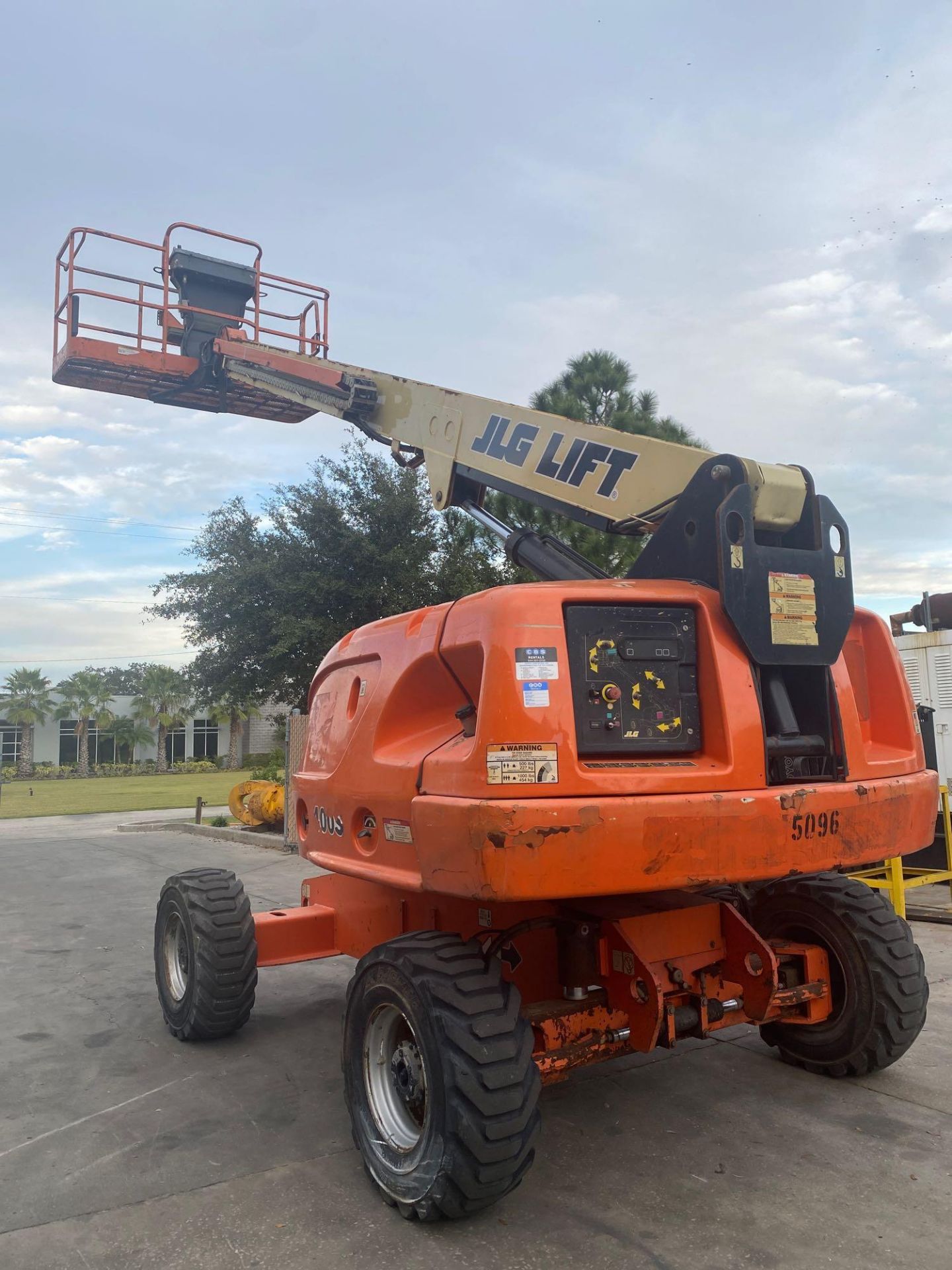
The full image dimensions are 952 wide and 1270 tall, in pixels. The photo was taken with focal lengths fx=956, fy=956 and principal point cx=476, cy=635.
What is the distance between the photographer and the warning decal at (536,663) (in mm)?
3176

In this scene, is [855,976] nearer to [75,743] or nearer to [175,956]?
[175,956]

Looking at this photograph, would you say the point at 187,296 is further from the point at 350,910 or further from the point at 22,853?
the point at 22,853

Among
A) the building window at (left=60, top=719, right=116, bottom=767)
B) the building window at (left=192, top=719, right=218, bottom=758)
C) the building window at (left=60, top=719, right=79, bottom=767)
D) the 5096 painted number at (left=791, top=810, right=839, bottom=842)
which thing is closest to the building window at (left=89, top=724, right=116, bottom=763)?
the building window at (left=60, top=719, right=116, bottom=767)

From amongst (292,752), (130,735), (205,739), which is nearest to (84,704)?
(130,735)

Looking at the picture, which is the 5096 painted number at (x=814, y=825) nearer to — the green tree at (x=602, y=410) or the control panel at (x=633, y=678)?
the control panel at (x=633, y=678)

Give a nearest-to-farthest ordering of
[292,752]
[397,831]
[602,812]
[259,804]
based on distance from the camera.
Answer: [602,812], [397,831], [292,752], [259,804]

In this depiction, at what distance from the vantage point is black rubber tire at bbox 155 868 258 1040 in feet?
16.9

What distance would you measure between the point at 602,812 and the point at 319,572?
1500 centimetres

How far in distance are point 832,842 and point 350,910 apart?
8.99 ft

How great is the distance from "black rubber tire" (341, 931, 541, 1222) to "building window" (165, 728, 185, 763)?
6142cm

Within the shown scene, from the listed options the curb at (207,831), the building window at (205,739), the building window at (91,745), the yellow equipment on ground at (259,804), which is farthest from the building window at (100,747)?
the yellow equipment on ground at (259,804)

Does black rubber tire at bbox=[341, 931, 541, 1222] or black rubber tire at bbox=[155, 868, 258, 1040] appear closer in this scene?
black rubber tire at bbox=[341, 931, 541, 1222]

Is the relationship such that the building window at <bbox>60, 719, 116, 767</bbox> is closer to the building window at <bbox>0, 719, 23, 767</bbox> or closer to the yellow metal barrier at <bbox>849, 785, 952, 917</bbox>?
the building window at <bbox>0, 719, 23, 767</bbox>

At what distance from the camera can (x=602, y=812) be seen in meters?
3.04
